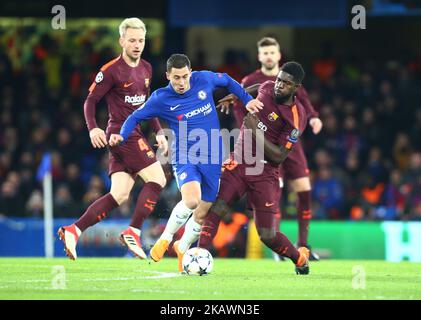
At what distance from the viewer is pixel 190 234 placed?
37.0 ft

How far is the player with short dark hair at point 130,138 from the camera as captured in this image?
11.7 meters

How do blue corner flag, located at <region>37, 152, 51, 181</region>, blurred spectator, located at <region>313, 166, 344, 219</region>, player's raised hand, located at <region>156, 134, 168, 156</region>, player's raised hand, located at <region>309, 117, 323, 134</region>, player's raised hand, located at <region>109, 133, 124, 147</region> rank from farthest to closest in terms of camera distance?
blurred spectator, located at <region>313, 166, 344, 219</region>, blue corner flag, located at <region>37, 152, 51, 181</region>, player's raised hand, located at <region>309, 117, 323, 134</region>, player's raised hand, located at <region>156, 134, 168, 156</region>, player's raised hand, located at <region>109, 133, 124, 147</region>

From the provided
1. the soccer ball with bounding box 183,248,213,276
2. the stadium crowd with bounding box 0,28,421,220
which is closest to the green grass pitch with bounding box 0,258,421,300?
the soccer ball with bounding box 183,248,213,276

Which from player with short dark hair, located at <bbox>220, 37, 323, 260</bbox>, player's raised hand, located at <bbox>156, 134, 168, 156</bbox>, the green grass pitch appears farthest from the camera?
player with short dark hair, located at <bbox>220, 37, 323, 260</bbox>

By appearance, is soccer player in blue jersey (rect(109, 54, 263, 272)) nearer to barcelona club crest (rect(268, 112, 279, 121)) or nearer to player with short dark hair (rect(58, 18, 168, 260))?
barcelona club crest (rect(268, 112, 279, 121))

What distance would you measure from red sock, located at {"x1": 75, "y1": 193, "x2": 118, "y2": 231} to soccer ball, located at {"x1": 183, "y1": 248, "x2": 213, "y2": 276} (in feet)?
3.99

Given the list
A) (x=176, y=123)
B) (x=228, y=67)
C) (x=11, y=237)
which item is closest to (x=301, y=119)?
(x=176, y=123)

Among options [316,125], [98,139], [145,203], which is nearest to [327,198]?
[316,125]

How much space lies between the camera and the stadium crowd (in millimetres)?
18859

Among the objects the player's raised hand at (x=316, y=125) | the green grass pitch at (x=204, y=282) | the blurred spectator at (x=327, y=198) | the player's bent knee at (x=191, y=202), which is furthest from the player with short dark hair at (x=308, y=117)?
the blurred spectator at (x=327, y=198)

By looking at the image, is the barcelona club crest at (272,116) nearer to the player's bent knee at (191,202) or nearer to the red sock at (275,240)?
the red sock at (275,240)

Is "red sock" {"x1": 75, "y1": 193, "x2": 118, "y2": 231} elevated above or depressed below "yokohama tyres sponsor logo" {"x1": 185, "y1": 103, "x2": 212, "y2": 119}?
below

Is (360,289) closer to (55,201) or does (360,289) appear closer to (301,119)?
(301,119)

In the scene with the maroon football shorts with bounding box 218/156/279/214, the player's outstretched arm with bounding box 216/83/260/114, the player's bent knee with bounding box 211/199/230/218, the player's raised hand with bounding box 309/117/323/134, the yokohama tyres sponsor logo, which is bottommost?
the player's bent knee with bounding box 211/199/230/218
